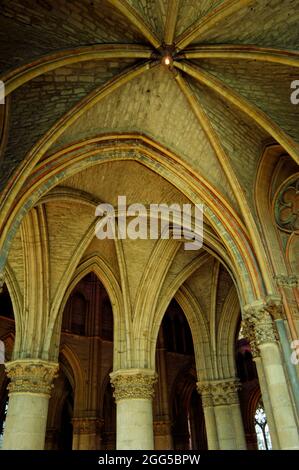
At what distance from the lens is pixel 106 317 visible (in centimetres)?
1927

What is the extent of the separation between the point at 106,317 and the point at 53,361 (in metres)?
9.04

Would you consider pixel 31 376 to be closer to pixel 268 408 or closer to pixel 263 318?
pixel 268 408

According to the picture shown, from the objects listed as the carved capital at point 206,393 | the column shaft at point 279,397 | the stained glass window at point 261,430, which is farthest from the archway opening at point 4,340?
the stained glass window at point 261,430

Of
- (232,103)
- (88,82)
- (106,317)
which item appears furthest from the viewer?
(106,317)

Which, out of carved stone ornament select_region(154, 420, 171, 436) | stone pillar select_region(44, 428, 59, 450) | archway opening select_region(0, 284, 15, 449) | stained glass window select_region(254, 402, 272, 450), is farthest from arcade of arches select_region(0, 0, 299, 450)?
stained glass window select_region(254, 402, 272, 450)

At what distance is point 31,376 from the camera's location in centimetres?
973

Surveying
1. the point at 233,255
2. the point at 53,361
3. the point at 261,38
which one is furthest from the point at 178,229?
the point at 261,38

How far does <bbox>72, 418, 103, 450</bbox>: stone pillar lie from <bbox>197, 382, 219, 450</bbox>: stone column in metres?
4.81

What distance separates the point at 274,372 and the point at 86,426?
9.79m

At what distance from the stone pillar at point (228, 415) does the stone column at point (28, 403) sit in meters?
4.96

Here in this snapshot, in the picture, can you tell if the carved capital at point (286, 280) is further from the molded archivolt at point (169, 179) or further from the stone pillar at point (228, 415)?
the stone pillar at point (228, 415)

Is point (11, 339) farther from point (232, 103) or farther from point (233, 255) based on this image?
point (232, 103)

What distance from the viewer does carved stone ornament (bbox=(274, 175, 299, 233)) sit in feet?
30.9

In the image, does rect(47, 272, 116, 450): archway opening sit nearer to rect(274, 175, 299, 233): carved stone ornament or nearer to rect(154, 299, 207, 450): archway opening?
rect(154, 299, 207, 450): archway opening
